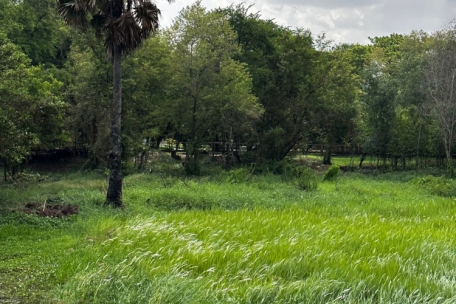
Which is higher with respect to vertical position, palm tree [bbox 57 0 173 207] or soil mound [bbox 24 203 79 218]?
palm tree [bbox 57 0 173 207]

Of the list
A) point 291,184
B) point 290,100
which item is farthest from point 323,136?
point 291,184

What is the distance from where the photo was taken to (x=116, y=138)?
1173 cm

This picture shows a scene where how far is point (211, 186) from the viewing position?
53.0 ft

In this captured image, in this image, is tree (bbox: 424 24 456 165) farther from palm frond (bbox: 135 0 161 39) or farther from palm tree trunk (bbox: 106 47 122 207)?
palm tree trunk (bbox: 106 47 122 207)

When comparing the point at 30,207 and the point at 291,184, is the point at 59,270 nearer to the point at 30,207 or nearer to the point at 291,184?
the point at 30,207

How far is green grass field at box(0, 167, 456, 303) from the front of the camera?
199 inches


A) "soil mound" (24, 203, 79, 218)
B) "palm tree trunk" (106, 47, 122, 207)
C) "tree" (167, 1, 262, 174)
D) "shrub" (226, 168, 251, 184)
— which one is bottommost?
"soil mound" (24, 203, 79, 218)

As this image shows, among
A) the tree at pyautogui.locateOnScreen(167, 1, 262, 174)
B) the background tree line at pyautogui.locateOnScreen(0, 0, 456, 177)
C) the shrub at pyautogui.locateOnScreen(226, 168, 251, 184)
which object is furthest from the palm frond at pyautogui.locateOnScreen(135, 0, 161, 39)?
the tree at pyautogui.locateOnScreen(167, 1, 262, 174)

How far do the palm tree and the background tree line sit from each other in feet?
21.5

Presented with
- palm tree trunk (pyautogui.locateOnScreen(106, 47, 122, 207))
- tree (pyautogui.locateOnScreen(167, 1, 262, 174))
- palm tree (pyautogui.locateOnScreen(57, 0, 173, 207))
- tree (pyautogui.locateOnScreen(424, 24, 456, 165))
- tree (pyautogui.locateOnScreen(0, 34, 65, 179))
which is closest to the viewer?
tree (pyautogui.locateOnScreen(0, 34, 65, 179))

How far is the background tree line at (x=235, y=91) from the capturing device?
843 inches

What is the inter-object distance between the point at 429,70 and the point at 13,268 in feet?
83.6

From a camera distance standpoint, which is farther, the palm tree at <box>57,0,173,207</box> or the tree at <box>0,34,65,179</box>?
the palm tree at <box>57,0,173,207</box>

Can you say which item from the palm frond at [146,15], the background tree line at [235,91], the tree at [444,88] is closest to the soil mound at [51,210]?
the palm frond at [146,15]
